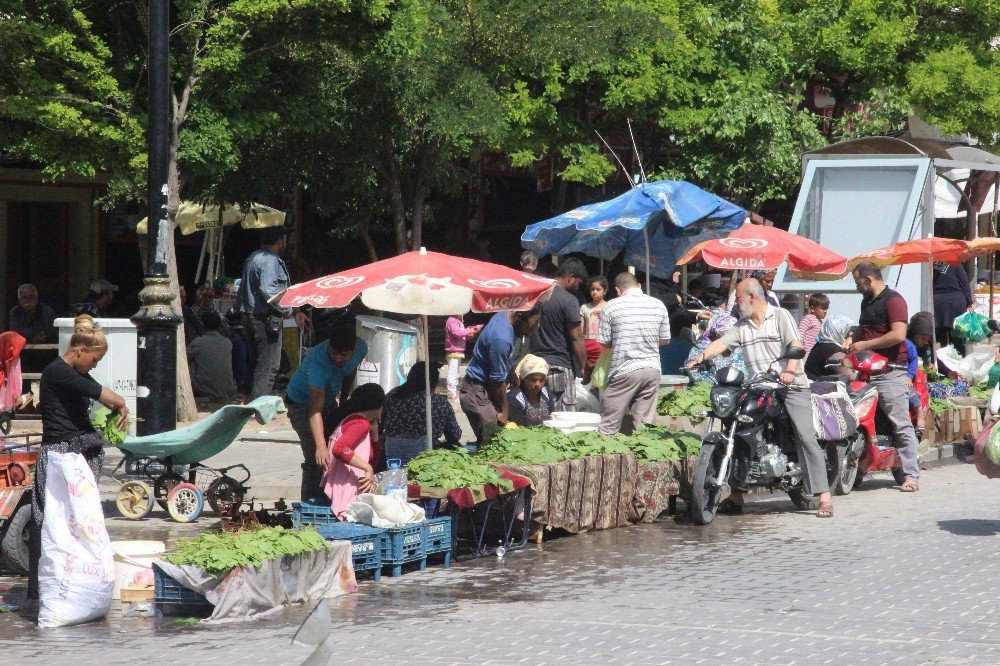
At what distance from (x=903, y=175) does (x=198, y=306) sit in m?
9.90

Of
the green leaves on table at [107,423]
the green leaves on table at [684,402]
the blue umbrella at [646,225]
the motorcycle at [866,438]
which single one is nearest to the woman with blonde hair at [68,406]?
the green leaves on table at [107,423]

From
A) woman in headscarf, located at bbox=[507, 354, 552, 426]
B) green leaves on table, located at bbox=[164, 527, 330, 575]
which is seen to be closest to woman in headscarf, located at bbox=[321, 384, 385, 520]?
green leaves on table, located at bbox=[164, 527, 330, 575]

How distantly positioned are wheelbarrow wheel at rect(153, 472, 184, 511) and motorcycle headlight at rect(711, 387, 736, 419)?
13.7 feet

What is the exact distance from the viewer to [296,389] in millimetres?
10609

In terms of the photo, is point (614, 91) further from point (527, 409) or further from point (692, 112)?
point (527, 409)

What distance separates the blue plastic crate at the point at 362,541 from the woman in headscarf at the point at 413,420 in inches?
66.1

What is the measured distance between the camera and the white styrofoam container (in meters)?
13.7

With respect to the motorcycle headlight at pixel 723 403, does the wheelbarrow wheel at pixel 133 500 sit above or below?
below

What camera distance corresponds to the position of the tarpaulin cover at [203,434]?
35.3ft

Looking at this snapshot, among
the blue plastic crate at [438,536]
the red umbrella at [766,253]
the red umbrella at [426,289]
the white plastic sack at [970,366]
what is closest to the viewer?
the blue plastic crate at [438,536]

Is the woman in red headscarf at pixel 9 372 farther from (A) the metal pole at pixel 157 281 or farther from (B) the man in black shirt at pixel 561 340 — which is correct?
(B) the man in black shirt at pixel 561 340

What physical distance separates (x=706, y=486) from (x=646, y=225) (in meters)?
5.81

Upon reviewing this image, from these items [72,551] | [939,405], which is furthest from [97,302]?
[72,551]

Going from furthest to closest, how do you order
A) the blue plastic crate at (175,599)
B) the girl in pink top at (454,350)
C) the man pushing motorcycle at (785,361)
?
the girl in pink top at (454,350) < the man pushing motorcycle at (785,361) < the blue plastic crate at (175,599)
